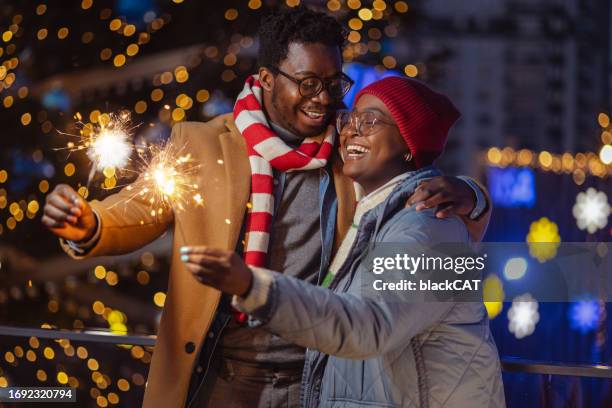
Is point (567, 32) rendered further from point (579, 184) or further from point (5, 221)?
point (5, 221)

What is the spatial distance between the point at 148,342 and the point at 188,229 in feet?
2.25

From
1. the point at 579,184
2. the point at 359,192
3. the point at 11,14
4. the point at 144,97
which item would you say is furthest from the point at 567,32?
the point at 359,192

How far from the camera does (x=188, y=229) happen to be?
2.31m

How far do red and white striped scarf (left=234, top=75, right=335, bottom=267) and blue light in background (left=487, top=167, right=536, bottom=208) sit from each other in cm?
428

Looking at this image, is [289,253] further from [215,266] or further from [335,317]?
[215,266]

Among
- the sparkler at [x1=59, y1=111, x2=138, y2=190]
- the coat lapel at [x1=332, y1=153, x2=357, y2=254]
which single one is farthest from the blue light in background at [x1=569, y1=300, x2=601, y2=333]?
the sparkler at [x1=59, y1=111, x2=138, y2=190]

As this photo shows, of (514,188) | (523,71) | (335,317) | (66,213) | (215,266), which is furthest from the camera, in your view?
(523,71)

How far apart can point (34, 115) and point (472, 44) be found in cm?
978

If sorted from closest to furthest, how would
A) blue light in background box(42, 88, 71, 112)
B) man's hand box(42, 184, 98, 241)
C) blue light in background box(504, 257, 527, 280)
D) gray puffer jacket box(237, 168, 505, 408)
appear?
gray puffer jacket box(237, 168, 505, 408) → man's hand box(42, 184, 98, 241) → blue light in background box(504, 257, 527, 280) → blue light in background box(42, 88, 71, 112)

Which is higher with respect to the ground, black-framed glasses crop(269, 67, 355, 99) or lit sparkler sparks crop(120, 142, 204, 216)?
black-framed glasses crop(269, 67, 355, 99)

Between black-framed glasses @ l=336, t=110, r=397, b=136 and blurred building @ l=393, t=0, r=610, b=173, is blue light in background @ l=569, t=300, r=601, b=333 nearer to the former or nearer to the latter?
black-framed glasses @ l=336, t=110, r=397, b=136

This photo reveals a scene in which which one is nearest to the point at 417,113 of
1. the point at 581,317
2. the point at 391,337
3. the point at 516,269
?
the point at 391,337

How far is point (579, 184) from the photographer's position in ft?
19.6

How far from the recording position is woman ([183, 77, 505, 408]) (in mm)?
1524
